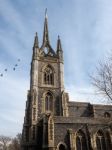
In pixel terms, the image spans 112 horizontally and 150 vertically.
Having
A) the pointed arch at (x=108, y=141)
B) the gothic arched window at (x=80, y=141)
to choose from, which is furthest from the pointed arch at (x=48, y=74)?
the pointed arch at (x=108, y=141)

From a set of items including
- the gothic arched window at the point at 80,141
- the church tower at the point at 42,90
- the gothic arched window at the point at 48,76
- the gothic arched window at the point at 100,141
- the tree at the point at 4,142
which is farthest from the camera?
the tree at the point at 4,142

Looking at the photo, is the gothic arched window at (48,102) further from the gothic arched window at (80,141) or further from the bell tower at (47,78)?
the gothic arched window at (80,141)

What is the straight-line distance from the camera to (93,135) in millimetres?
24859

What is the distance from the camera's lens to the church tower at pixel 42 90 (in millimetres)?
28719

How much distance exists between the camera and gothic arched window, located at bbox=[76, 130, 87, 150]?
24.1 meters

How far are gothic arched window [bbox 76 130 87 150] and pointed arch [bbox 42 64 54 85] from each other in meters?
12.5

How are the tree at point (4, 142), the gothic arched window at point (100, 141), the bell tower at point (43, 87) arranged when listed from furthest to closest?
the tree at point (4, 142) → the bell tower at point (43, 87) → the gothic arched window at point (100, 141)

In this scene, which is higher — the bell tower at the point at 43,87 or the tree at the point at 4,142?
the bell tower at the point at 43,87

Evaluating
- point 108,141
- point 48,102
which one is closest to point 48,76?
point 48,102

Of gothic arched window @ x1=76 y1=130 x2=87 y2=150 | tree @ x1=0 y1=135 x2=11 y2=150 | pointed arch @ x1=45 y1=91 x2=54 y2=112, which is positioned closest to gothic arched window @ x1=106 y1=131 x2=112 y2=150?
gothic arched window @ x1=76 y1=130 x2=87 y2=150

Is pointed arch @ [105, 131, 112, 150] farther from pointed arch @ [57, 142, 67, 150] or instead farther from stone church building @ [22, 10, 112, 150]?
pointed arch @ [57, 142, 67, 150]

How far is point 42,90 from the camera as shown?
33.6m

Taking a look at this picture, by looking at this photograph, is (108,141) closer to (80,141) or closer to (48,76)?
(80,141)

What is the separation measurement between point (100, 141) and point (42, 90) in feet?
43.4
